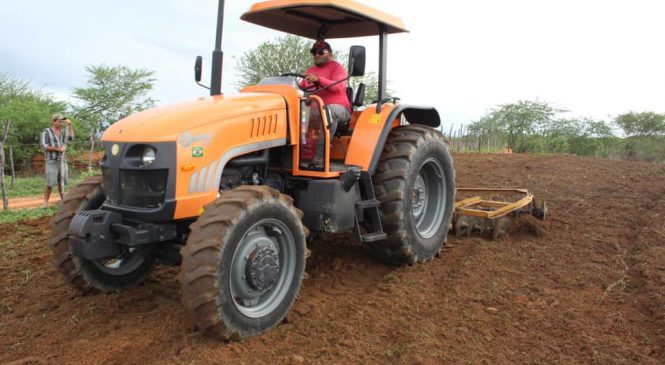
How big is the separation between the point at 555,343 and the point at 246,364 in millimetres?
1861

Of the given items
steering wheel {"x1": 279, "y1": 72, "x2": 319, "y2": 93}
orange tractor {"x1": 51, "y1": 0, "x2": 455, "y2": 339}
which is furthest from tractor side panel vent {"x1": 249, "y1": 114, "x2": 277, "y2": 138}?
steering wheel {"x1": 279, "y1": 72, "x2": 319, "y2": 93}

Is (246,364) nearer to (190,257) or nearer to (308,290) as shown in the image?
A: (190,257)

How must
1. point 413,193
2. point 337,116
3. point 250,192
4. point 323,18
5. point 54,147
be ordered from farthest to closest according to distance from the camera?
1. point 54,147
2. point 323,18
3. point 413,193
4. point 337,116
5. point 250,192

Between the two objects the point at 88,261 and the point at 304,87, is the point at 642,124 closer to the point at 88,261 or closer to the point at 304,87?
the point at 304,87

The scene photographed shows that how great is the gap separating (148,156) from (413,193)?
250 centimetres

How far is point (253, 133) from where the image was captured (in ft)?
12.0

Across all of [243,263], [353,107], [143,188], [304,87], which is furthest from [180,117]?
[353,107]

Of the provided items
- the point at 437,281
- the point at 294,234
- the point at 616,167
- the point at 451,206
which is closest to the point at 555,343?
the point at 437,281

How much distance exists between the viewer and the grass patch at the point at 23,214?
775 cm

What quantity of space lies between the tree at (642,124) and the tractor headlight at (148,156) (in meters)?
A: 30.2

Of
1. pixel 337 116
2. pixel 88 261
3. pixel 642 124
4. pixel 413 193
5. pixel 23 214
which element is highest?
pixel 642 124

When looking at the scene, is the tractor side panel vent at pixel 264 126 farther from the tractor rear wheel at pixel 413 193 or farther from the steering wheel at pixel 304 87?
the tractor rear wheel at pixel 413 193

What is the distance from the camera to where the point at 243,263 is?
3.16 m

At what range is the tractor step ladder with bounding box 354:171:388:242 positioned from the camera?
13.8 feet
